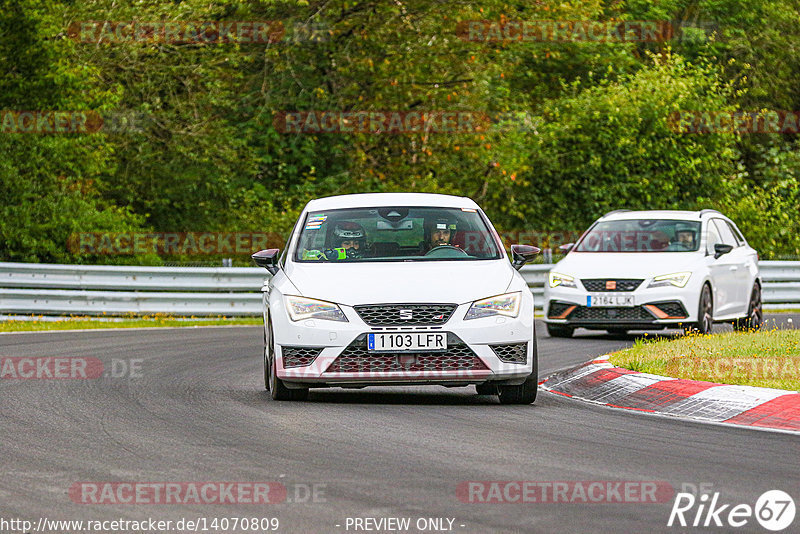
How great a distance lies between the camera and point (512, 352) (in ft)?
35.8

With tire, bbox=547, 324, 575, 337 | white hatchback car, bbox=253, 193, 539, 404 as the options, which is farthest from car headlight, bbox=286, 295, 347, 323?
tire, bbox=547, 324, 575, 337

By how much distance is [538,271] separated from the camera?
88.0ft

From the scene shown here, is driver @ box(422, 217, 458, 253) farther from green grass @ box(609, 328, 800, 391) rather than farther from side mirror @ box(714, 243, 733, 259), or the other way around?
side mirror @ box(714, 243, 733, 259)

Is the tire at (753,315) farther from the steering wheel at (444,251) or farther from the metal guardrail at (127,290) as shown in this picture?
the steering wheel at (444,251)

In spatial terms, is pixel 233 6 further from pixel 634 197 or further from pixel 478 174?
pixel 634 197

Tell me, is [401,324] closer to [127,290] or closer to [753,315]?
[753,315]

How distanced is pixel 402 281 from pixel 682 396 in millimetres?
2288

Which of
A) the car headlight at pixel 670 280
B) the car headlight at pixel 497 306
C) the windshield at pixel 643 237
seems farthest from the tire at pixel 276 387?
the windshield at pixel 643 237

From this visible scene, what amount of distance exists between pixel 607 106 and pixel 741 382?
22363 millimetres

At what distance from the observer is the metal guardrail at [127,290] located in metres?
23.4

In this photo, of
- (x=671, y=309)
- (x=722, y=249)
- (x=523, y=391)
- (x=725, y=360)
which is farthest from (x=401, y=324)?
(x=722, y=249)

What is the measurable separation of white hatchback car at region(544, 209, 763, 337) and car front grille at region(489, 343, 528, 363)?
756 cm

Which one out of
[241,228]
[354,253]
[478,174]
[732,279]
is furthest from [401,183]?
[354,253]

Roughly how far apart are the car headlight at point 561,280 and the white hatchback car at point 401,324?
23.3 feet
